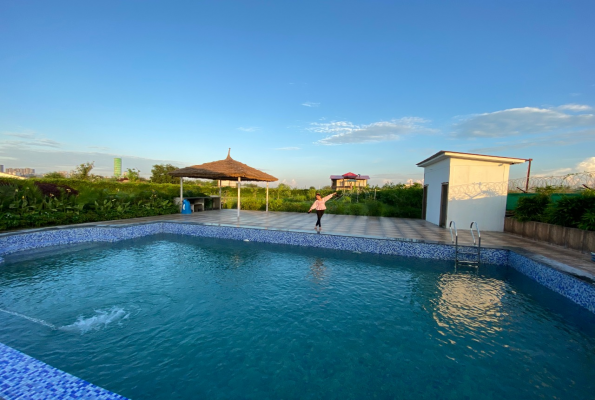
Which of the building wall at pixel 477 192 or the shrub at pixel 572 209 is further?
the building wall at pixel 477 192

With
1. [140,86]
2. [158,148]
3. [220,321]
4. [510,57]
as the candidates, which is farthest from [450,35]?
[158,148]

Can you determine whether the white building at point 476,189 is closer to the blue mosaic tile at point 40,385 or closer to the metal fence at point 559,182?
the metal fence at point 559,182

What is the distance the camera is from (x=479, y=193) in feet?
30.2

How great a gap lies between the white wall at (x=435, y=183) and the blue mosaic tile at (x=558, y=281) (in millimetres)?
4370

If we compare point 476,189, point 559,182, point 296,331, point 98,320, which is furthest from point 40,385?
point 559,182

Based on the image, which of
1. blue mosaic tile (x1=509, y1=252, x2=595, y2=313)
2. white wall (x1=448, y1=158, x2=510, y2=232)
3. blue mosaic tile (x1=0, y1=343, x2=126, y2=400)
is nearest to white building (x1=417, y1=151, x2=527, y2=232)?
white wall (x1=448, y1=158, x2=510, y2=232)

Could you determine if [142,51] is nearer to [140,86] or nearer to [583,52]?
[140,86]

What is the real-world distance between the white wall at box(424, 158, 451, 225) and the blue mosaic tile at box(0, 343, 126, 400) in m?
10.6

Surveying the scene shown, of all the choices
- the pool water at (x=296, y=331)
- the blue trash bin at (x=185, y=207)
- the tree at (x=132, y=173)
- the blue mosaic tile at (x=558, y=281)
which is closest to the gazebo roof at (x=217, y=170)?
the blue trash bin at (x=185, y=207)

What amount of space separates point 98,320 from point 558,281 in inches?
298

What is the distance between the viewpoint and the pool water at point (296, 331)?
231cm

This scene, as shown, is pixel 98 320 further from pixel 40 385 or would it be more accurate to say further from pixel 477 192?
pixel 477 192

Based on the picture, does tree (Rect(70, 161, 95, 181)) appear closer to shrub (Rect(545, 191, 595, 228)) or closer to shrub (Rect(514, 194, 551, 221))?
shrub (Rect(514, 194, 551, 221))

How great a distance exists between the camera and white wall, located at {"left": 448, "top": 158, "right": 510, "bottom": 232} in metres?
9.13
